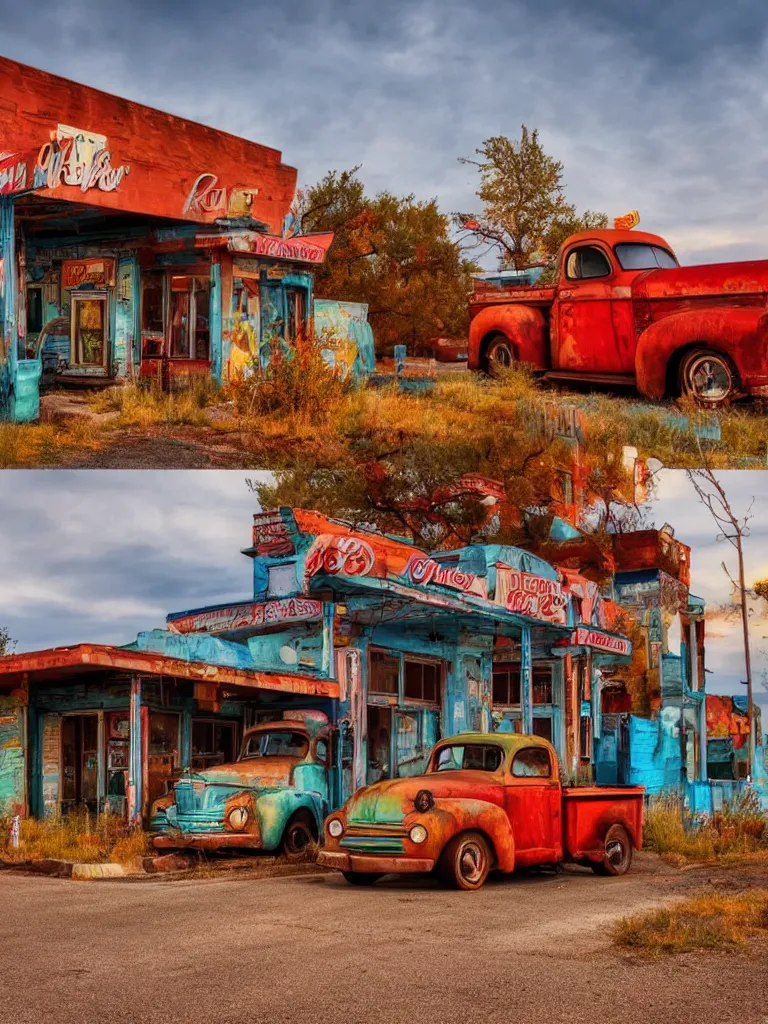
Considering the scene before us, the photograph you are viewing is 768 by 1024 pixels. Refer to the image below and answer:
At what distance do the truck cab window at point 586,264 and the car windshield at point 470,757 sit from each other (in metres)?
5.91

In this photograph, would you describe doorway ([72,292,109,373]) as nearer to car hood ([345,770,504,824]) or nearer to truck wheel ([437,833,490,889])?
car hood ([345,770,504,824])

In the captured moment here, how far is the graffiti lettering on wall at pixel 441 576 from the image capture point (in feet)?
59.2

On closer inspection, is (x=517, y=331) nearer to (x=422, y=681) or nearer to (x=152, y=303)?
(x=422, y=681)

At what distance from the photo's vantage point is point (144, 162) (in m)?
18.8

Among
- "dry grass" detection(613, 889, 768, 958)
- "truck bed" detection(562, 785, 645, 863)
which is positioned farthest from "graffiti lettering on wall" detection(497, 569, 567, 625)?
"dry grass" detection(613, 889, 768, 958)

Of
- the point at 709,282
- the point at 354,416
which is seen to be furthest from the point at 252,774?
the point at 709,282

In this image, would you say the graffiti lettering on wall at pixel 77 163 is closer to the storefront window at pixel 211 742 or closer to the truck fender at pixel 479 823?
the storefront window at pixel 211 742

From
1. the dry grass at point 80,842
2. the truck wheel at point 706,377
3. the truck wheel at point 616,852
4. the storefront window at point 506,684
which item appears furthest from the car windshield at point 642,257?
the storefront window at point 506,684

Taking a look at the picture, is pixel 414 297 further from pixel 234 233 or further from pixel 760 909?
pixel 760 909

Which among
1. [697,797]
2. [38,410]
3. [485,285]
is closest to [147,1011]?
[38,410]

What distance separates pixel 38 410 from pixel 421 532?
16.3 metres

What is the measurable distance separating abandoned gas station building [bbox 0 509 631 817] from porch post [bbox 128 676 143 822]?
0.06 ft

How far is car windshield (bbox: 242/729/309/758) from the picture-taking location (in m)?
16.2

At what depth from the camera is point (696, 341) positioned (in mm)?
12656
